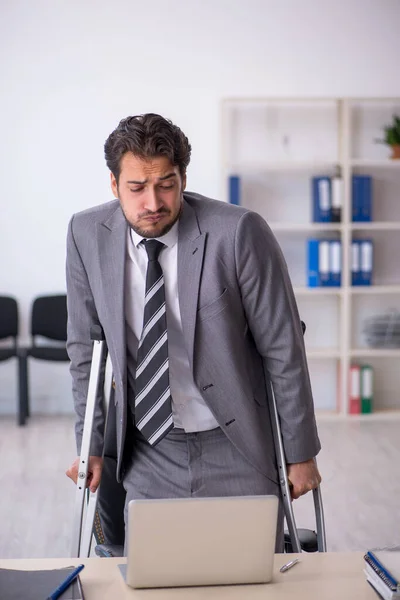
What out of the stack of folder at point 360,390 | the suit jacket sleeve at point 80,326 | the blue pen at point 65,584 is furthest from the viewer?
the stack of folder at point 360,390

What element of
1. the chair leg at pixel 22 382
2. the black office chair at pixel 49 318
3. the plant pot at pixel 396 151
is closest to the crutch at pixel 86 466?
the chair leg at pixel 22 382

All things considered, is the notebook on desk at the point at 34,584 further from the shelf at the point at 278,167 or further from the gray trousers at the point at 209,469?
the shelf at the point at 278,167

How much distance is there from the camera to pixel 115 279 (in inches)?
92.6

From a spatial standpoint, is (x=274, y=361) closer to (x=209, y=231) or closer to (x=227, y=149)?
(x=209, y=231)

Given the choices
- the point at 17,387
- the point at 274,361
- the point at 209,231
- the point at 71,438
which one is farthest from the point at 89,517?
the point at 17,387

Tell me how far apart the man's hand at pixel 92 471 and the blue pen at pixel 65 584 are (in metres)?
0.63

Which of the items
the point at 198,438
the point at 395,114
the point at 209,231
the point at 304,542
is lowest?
the point at 304,542

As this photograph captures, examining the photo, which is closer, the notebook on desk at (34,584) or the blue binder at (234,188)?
the notebook on desk at (34,584)

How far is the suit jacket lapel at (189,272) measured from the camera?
2291 mm

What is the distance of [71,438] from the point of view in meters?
5.90

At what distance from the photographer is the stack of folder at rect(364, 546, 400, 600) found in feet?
5.31

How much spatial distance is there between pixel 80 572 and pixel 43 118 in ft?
17.0

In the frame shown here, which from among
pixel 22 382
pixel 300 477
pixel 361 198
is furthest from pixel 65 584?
pixel 361 198

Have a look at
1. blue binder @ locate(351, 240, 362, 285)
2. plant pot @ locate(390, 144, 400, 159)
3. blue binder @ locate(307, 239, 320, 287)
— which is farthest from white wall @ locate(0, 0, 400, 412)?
blue binder @ locate(351, 240, 362, 285)
